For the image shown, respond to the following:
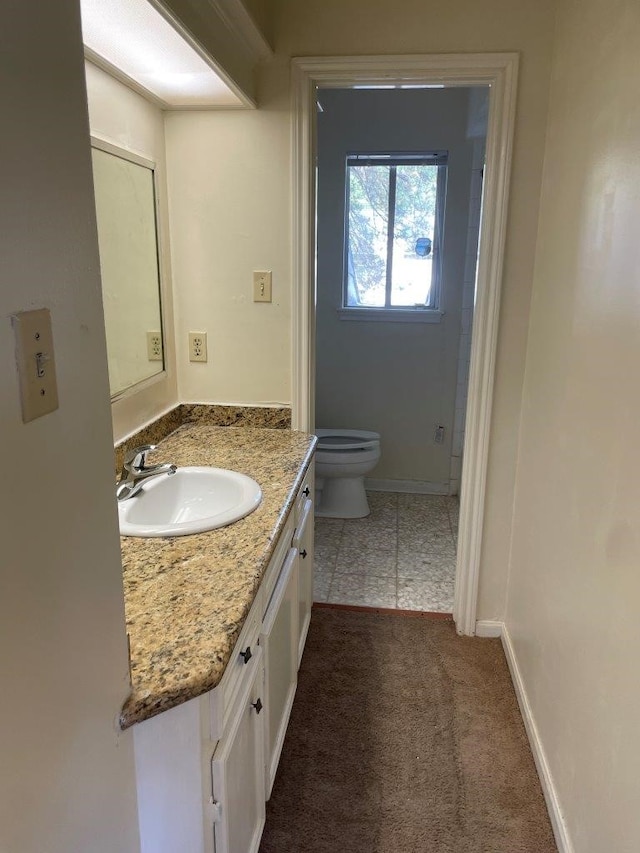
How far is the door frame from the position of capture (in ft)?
6.76

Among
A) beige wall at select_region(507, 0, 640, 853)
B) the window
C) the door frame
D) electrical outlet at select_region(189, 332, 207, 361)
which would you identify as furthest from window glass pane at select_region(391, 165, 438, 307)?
electrical outlet at select_region(189, 332, 207, 361)

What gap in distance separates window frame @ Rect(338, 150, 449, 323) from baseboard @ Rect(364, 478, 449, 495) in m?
1.05

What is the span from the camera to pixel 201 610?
3.70 ft

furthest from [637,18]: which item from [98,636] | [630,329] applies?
[98,636]

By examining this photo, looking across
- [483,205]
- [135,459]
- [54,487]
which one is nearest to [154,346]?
[135,459]

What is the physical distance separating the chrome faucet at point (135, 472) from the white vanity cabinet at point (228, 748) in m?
0.39

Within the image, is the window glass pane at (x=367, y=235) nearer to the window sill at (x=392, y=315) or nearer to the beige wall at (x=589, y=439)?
the window sill at (x=392, y=315)

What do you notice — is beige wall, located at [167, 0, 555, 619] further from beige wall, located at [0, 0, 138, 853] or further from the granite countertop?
beige wall, located at [0, 0, 138, 853]

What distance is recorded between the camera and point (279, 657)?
5.75 feet

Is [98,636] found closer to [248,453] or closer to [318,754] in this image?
[248,453]

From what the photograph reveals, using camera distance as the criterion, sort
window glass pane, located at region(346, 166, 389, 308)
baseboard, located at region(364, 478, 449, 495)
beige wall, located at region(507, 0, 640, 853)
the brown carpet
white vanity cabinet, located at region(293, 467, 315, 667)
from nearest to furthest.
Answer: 1. beige wall, located at region(507, 0, 640, 853)
2. the brown carpet
3. white vanity cabinet, located at region(293, 467, 315, 667)
4. window glass pane, located at region(346, 166, 389, 308)
5. baseboard, located at region(364, 478, 449, 495)

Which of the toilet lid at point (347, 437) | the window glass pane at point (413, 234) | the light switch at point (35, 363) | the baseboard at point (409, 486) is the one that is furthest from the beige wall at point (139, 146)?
the baseboard at point (409, 486)

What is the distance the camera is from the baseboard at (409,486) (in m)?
4.12

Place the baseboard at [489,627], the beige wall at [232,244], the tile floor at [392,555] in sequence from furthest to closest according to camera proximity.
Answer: the tile floor at [392,555] → the baseboard at [489,627] → the beige wall at [232,244]
